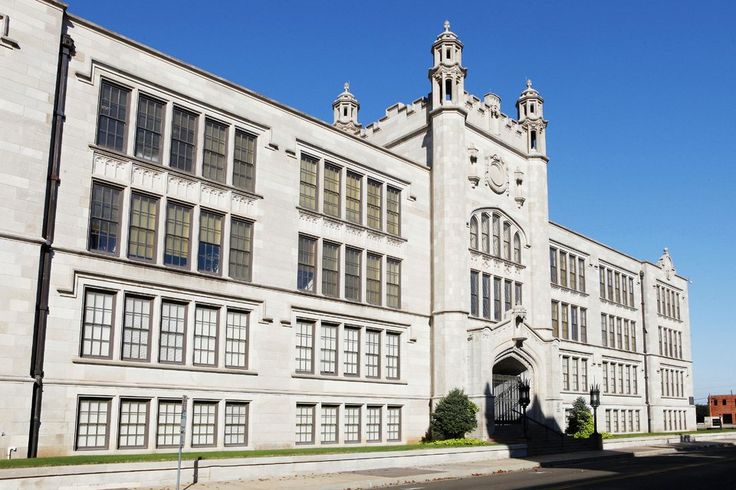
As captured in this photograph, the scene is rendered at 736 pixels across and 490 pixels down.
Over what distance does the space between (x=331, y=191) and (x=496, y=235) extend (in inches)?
515

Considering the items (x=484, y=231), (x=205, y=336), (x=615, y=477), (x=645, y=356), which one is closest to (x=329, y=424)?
(x=205, y=336)

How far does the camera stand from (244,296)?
3039 cm

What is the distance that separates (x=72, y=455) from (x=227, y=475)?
522 centimetres

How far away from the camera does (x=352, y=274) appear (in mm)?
36000

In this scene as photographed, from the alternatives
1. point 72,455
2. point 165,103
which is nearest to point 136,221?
point 165,103

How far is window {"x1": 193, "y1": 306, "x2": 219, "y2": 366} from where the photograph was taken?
2886 centimetres

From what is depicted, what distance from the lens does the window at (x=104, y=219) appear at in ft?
86.3

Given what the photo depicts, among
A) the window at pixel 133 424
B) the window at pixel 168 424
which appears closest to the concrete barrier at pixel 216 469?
the window at pixel 133 424

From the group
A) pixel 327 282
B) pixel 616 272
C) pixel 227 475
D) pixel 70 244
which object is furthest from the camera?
pixel 616 272

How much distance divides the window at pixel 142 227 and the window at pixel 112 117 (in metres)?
2.03

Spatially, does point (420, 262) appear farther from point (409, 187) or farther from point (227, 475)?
point (227, 475)

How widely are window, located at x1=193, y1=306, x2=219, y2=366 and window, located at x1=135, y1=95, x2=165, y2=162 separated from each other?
6209 mm

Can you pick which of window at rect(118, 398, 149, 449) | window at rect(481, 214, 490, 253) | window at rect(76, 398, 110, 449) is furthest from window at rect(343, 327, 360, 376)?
window at rect(76, 398, 110, 449)

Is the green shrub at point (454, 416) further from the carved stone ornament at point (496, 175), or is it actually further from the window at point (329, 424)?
the carved stone ornament at point (496, 175)
